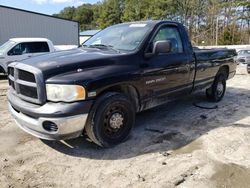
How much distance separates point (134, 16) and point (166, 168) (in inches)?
2276

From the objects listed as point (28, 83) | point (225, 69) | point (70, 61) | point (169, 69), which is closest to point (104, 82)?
point (70, 61)

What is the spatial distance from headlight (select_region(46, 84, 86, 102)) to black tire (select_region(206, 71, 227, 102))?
13.9ft

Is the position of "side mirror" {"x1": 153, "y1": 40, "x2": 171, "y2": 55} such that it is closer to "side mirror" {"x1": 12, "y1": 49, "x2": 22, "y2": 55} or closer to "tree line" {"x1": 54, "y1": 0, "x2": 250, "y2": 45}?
"side mirror" {"x1": 12, "y1": 49, "x2": 22, "y2": 55}

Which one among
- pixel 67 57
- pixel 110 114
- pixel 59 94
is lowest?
pixel 110 114

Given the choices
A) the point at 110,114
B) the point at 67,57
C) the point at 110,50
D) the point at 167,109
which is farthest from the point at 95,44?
the point at 167,109

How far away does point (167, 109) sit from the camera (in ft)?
20.4

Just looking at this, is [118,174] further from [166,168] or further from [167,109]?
[167,109]

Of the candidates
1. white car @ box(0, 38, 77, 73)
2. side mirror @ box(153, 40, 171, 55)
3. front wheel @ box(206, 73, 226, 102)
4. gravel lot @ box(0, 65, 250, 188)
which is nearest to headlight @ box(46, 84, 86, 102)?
gravel lot @ box(0, 65, 250, 188)

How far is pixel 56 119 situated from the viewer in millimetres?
3457

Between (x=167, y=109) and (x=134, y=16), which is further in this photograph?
(x=134, y=16)

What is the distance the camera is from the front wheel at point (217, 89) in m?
6.84

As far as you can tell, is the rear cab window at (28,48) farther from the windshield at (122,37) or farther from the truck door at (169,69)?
the truck door at (169,69)

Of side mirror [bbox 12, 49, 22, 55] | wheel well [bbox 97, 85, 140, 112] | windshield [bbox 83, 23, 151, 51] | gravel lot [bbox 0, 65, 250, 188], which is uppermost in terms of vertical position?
windshield [bbox 83, 23, 151, 51]

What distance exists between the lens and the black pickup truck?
354cm
